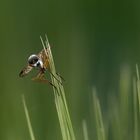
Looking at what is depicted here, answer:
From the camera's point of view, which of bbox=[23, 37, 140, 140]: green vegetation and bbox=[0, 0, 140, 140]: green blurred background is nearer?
bbox=[23, 37, 140, 140]: green vegetation

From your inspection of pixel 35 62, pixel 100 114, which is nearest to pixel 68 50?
pixel 35 62

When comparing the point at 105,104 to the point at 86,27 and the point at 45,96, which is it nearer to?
the point at 45,96

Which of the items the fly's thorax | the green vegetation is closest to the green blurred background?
the green vegetation

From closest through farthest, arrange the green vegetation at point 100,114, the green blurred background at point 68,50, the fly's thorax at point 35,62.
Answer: the green vegetation at point 100,114 < the fly's thorax at point 35,62 < the green blurred background at point 68,50

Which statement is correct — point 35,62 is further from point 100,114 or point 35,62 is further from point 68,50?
point 68,50

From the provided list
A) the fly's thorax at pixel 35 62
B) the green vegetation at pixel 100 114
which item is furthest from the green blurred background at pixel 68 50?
the fly's thorax at pixel 35 62

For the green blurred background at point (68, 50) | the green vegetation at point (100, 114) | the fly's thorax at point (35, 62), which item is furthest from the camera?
the green blurred background at point (68, 50)

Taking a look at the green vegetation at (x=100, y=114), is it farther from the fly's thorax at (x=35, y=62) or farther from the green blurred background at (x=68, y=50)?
the green blurred background at (x=68, y=50)

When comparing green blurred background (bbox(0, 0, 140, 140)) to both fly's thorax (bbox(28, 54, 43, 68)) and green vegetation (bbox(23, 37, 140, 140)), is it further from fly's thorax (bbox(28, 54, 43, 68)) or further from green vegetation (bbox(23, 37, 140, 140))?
fly's thorax (bbox(28, 54, 43, 68))
